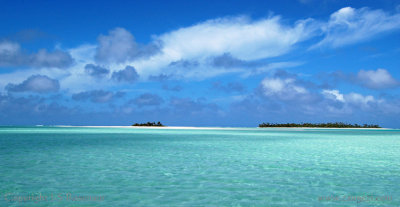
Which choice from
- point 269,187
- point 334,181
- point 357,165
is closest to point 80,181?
point 269,187

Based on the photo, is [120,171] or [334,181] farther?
[120,171]

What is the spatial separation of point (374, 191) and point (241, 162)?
654 centimetres

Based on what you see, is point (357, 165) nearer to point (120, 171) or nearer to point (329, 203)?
point (329, 203)

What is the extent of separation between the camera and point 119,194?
8641 millimetres

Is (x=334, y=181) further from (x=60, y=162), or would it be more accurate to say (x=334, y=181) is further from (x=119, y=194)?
(x=60, y=162)

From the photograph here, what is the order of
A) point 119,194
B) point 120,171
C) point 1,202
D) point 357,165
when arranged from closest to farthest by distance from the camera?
point 1,202, point 119,194, point 120,171, point 357,165

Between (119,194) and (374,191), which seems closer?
(119,194)

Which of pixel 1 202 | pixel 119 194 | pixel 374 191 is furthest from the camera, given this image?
pixel 374 191

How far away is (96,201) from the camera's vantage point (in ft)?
26.1

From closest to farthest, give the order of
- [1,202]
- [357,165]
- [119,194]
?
1. [1,202]
2. [119,194]
3. [357,165]

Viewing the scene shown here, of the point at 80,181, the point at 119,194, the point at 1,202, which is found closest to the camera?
the point at 1,202

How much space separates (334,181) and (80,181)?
7956 millimetres

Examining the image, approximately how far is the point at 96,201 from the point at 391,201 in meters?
7.15

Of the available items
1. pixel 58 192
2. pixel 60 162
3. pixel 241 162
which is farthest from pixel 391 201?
pixel 60 162
